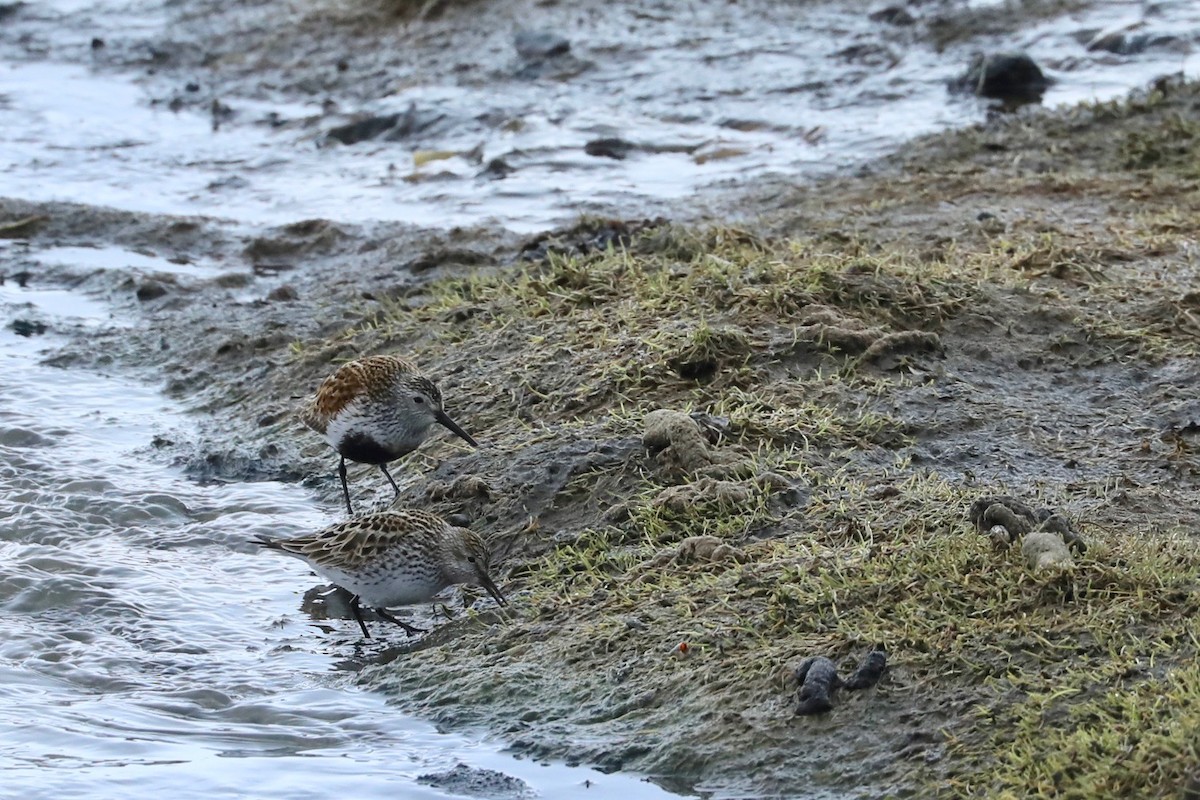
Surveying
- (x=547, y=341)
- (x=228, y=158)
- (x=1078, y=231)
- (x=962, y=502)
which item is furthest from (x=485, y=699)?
(x=228, y=158)

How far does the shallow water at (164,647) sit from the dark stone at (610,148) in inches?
202

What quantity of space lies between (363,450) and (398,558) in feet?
3.75

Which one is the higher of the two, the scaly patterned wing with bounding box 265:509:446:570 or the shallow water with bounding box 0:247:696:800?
the scaly patterned wing with bounding box 265:509:446:570

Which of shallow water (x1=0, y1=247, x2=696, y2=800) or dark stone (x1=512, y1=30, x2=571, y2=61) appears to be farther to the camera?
dark stone (x1=512, y1=30, x2=571, y2=61)

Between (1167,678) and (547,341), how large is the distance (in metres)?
4.12

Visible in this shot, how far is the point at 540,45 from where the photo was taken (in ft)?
53.7


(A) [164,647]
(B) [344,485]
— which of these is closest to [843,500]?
(B) [344,485]

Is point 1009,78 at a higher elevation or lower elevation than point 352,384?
lower

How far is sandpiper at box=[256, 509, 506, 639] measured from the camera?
21.8 feet

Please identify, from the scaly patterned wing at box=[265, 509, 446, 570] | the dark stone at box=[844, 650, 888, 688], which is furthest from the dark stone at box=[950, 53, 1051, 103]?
the dark stone at box=[844, 650, 888, 688]

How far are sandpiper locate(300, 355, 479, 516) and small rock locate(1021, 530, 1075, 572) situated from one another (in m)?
2.81

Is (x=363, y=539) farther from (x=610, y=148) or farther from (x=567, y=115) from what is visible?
(x=567, y=115)

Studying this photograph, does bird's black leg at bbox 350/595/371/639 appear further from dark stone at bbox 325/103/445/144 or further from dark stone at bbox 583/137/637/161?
dark stone at bbox 325/103/445/144

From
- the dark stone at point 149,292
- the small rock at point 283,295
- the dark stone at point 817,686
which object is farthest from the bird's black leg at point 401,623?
the dark stone at point 149,292
